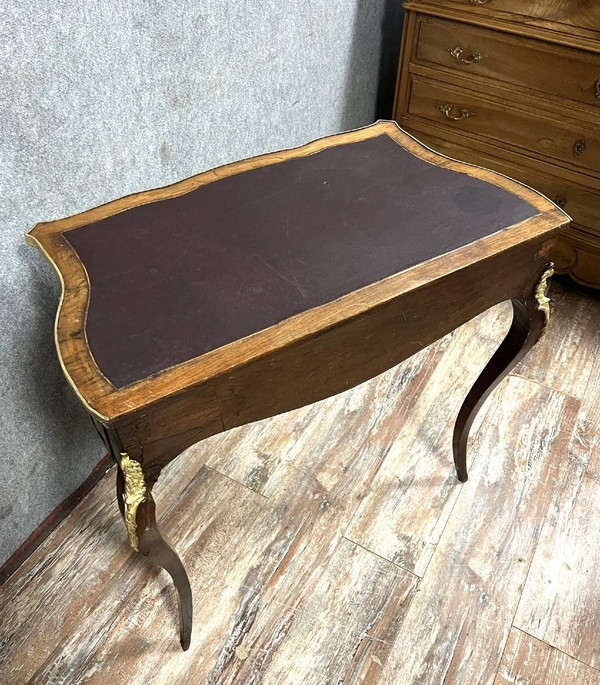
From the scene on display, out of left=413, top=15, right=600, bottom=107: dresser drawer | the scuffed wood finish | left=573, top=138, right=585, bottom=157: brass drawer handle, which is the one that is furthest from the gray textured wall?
the scuffed wood finish

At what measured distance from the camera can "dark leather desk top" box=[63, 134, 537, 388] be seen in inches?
29.5

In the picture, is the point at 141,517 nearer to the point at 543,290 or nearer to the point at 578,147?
the point at 543,290

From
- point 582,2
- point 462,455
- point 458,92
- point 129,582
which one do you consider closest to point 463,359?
point 462,455

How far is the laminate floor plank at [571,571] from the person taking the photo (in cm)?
117

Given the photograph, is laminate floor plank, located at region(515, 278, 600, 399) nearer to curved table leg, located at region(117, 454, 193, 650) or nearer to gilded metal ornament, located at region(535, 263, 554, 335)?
gilded metal ornament, located at region(535, 263, 554, 335)

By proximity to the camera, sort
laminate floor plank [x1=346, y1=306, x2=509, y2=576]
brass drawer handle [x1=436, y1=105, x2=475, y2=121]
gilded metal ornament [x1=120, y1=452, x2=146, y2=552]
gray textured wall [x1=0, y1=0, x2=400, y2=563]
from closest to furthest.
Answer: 1. gilded metal ornament [x1=120, y1=452, x2=146, y2=552]
2. gray textured wall [x1=0, y1=0, x2=400, y2=563]
3. laminate floor plank [x1=346, y1=306, x2=509, y2=576]
4. brass drawer handle [x1=436, y1=105, x2=475, y2=121]

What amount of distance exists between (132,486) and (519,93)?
5.19 feet

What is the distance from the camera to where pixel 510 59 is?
1.64 metres

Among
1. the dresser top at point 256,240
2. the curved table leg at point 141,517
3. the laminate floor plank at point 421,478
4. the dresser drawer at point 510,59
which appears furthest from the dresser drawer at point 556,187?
the curved table leg at point 141,517

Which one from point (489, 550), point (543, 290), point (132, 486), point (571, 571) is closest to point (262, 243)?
point (132, 486)

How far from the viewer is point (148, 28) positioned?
1.07 metres

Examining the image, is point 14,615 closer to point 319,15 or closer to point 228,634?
point 228,634

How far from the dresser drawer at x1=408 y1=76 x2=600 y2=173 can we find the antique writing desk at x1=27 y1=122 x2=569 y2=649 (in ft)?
2.56

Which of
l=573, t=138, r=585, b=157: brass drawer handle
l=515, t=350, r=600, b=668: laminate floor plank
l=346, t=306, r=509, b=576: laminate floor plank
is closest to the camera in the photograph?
l=515, t=350, r=600, b=668: laminate floor plank
